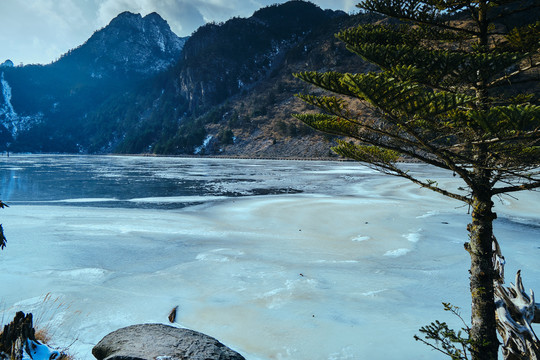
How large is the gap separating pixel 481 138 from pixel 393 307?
339 cm

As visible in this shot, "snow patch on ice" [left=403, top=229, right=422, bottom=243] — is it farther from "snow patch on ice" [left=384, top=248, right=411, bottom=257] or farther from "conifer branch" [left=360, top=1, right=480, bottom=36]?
"conifer branch" [left=360, top=1, right=480, bottom=36]

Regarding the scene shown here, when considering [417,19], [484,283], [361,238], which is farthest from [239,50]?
[484,283]

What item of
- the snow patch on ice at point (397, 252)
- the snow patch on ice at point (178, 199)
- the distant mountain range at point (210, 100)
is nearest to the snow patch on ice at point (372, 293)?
the snow patch on ice at point (397, 252)

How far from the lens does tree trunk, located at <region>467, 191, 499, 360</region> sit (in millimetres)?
3051

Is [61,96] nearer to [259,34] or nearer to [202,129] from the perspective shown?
[259,34]

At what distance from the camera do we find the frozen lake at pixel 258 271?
4.45 metres

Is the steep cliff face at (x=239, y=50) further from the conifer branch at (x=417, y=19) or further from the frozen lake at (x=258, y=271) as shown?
the conifer branch at (x=417, y=19)

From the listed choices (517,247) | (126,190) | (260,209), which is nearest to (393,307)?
(517,247)

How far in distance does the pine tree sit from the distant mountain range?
57039 mm

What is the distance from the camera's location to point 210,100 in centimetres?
11812

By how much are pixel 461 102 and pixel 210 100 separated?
4819 inches

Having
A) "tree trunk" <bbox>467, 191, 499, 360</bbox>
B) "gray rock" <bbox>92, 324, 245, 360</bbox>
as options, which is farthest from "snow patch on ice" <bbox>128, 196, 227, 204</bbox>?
"tree trunk" <bbox>467, 191, 499, 360</bbox>

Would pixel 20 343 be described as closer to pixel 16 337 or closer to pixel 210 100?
pixel 16 337

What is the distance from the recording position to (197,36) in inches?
5984
